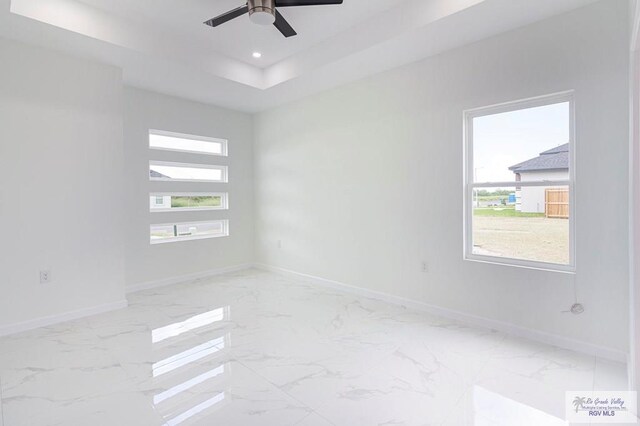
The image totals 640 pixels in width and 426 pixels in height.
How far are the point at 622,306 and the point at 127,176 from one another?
5266 millimetres

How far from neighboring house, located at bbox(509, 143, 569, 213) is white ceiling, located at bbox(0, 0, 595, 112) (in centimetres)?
116

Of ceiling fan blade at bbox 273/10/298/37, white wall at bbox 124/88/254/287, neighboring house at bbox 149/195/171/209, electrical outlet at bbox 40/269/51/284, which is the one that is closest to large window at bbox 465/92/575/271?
ceiling fan blade at bbox 273/10/298/37

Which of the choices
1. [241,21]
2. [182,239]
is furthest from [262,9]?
[182,239]

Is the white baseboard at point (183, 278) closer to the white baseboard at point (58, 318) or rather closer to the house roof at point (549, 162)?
the white baseboard at point (58, 318)

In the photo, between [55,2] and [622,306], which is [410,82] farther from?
[55,2]

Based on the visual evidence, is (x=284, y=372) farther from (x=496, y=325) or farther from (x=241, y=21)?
(x=241, y=21)

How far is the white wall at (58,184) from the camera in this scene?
121 inches

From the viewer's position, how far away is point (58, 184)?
10.9 feet

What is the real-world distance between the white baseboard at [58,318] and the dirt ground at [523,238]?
396 centimetres

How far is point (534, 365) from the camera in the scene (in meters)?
2.40

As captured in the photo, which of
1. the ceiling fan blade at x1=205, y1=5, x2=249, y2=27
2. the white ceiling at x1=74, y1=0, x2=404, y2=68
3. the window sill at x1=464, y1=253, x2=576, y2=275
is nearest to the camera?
the ceiling fan blade at x1=205, y1=5, x2=249, y2=27

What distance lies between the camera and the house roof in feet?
9.03

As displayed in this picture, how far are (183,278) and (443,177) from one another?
12.7 ft

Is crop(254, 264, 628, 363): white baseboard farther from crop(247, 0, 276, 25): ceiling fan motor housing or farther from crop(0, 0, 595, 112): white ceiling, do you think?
crop(247, 0, 276, 25): ceiling fan motor housing
